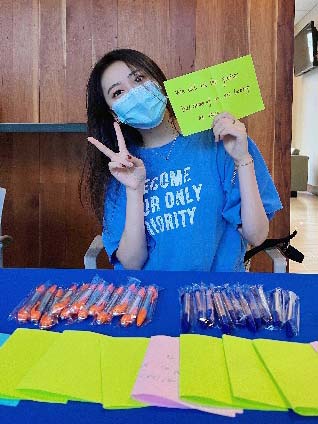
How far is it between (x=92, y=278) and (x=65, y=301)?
0.16 m

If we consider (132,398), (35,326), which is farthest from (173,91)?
(132,398)

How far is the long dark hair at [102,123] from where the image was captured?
4.16 ft

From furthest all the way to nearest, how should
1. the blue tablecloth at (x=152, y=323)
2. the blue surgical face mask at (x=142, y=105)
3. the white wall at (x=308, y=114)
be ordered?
the white wall at (x=308, y=114) < the blue surgical face mask at (x=142, y=105) < the blue tablecloth at (x=152, y=323)

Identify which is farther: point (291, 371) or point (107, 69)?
point (107, 69)

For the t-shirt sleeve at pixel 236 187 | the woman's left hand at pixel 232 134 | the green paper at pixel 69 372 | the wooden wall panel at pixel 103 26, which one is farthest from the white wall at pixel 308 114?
the green paper at pixel 69 372

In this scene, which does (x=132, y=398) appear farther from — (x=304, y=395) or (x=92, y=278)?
A: (x=92, y=278)

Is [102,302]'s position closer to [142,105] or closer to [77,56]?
[142,105]

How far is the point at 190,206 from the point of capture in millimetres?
1294

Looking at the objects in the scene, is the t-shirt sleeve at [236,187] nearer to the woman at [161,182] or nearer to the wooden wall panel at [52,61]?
the woman at [161,182]

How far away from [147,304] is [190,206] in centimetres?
48

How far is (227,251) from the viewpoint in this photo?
1344mm

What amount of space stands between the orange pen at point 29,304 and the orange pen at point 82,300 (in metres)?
0.07

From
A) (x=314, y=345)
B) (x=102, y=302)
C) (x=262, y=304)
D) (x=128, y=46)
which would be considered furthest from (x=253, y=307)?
(x=128, y=46)

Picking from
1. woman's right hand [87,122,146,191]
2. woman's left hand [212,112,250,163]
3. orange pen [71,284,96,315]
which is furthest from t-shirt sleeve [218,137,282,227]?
orange pen [71,284,96,315]
